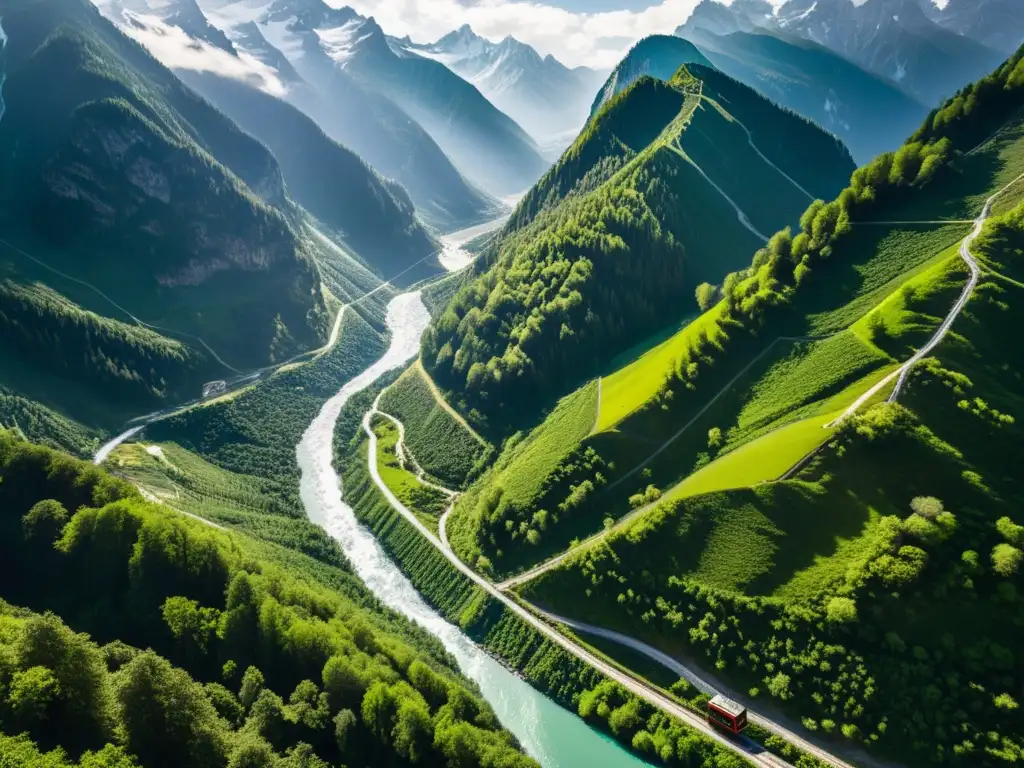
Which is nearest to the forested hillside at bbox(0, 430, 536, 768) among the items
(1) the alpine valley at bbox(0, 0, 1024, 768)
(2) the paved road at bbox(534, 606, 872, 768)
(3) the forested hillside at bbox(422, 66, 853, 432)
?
(1) the alpine valley at bbox(0, 0, 1024, 768)

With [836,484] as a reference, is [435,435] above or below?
below

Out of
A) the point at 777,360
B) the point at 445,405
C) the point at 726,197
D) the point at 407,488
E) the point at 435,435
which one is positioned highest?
the point at 726,197

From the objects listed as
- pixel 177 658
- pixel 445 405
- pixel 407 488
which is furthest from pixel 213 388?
pixel 177 658

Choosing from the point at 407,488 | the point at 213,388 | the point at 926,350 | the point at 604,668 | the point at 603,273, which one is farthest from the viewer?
the point at 213,388

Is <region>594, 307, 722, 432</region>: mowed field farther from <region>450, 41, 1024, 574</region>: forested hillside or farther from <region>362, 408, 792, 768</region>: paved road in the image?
<region>362, 408, 792, 768</region>: paved road

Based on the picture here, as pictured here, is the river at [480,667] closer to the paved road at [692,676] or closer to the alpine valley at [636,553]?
the alpine valley at [636,553]

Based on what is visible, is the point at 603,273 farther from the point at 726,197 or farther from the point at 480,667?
the point at 480,667

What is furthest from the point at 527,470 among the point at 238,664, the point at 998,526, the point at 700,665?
the point at 998,526
